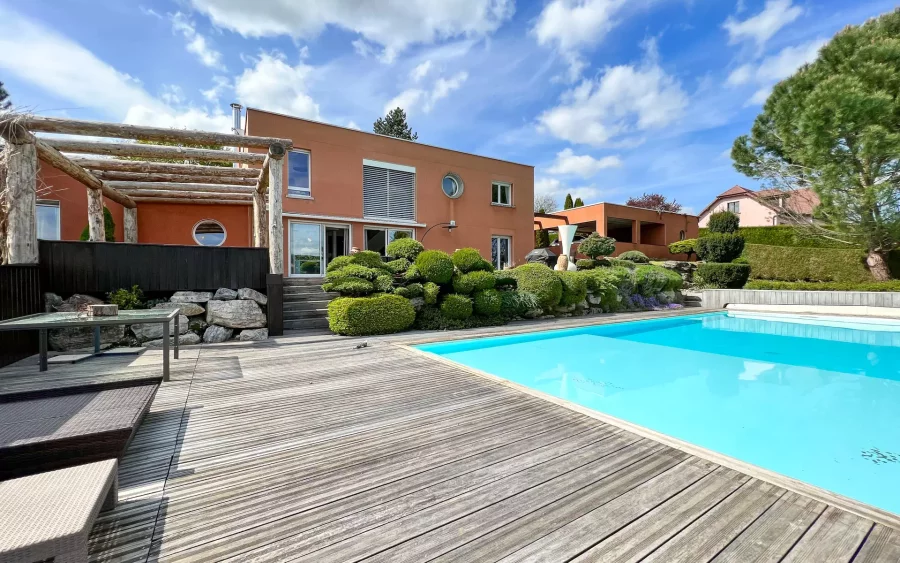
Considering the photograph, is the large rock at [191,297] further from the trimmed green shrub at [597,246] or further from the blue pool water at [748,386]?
A: the trimmed green shrub at [597,246]

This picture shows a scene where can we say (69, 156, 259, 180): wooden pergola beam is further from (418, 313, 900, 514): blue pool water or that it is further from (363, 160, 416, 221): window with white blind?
(418, 313, 900, 514): blue pool water

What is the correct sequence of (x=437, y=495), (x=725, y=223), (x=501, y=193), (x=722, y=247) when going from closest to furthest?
1. (x=437, y=495)
2. (x=722, y=247)
3. (x=725, y=223)
4. (x=501, y=193)

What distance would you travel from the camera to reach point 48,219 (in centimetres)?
1052

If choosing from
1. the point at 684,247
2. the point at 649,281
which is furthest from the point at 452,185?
the point at 684,247

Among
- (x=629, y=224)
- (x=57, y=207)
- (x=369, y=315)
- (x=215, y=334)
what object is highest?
(x=629, y=224)

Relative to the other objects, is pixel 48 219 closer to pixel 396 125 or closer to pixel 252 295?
pixel 252 295

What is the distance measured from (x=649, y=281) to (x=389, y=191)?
9916mm

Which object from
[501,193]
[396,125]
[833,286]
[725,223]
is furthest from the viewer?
[396,125]

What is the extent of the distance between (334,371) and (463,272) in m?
5.15

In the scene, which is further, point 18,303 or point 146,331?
point 146,331

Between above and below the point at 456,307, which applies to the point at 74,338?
below

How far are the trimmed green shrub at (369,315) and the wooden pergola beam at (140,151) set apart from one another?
11.4 feet

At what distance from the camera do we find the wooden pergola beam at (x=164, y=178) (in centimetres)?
900

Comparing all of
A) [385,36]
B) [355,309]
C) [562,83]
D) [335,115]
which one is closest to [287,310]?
[355,309]
